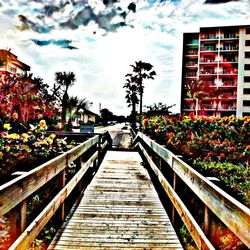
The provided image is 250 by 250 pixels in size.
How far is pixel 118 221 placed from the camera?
4.05m

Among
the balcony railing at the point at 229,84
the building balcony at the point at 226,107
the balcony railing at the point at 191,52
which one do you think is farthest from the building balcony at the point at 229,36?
the building balcony at the point at 226,107

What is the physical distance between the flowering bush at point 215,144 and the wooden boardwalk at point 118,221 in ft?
4.31

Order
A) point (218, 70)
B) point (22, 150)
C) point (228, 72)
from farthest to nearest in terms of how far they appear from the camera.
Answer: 1. point (218, 70)
2. point (228, 72)
3. point (22, 150)

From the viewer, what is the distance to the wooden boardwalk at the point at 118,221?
339 centimetres

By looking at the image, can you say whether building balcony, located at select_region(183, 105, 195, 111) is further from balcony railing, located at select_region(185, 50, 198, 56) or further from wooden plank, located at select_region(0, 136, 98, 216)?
wooden plank, located at select_region(0, 136, 98, 216)

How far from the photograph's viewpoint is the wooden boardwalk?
3395 millimetres

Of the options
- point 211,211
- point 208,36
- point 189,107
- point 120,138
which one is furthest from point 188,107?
point 211,211

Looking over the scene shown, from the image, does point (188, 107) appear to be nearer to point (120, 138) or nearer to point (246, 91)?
point (246, 91)

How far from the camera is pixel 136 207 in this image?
4.64 m

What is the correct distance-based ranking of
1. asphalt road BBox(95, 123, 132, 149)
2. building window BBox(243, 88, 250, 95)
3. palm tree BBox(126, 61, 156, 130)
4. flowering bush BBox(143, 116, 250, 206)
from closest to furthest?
flowering bush BBox(143, 116, 250, 206) < asphalt road BBox(95, 123, 132, 149) < palm tree BBox(126, 61, 156, 130) < building window BBox(243, 88, 250, 95)

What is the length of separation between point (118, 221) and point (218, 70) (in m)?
58.6

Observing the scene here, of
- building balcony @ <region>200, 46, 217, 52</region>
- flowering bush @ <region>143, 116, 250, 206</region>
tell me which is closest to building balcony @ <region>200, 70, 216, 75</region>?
building balcony @ <region>200, 46, 217, 52</region>

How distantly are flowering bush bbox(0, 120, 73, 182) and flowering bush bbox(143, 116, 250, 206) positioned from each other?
2690 mm

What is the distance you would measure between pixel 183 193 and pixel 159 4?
3.93m
